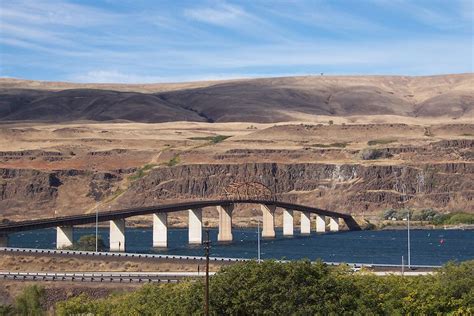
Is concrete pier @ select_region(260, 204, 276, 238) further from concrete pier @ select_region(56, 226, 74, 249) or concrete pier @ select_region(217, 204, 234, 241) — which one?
concrete pier @ select_region(56, 226, 74, 249)

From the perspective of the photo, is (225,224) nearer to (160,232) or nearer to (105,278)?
(160,232)

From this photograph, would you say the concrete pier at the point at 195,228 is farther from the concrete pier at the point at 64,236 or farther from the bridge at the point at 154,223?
the concrete pier at the point at 64,236

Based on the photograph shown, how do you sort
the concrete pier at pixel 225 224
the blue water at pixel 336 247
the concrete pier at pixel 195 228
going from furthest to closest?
the concrete pier at pixel 225 224, the concrete pier at pixel 195 228, the blue water at pixel 336 247

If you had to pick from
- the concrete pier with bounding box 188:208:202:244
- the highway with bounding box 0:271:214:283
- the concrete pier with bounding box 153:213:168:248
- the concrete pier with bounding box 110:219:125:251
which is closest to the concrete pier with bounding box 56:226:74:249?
the concrete pier with bounding box 110:219:125:251

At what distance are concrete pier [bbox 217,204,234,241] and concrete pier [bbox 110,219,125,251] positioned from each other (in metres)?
22.5

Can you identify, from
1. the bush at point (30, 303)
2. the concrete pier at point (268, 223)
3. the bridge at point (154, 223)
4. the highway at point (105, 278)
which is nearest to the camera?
the bush at point (30, 303)

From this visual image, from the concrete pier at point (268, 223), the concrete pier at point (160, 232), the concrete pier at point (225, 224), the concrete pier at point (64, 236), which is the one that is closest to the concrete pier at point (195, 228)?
the concrete pier at point (225, 224)

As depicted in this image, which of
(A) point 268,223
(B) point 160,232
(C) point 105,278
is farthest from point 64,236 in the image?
(C) point 105,278

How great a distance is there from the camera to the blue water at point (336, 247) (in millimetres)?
138375

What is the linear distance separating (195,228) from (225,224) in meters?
7.11

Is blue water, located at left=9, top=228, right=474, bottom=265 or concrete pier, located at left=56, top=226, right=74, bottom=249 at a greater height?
concrete pier, located at left=56, top=226, right=74, bottom=249

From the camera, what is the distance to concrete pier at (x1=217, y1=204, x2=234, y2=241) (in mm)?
180750

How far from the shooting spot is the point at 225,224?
18300 cm

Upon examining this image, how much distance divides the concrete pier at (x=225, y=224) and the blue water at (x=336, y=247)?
1.86m
